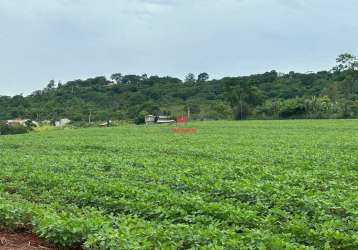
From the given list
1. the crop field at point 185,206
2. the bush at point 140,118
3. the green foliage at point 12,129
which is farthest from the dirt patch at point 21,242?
the bush at point 140,118

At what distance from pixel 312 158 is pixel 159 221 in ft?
35.3

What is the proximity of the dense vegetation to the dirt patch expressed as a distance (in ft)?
204

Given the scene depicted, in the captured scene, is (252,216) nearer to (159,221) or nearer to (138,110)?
(159,221)

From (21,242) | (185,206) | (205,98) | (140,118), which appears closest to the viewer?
(21,242)

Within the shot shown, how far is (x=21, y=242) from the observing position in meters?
7.27

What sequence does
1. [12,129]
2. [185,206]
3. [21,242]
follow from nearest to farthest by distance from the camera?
[21,242], [185,206], [12,129]

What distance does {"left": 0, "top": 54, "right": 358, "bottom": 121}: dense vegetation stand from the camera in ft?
235

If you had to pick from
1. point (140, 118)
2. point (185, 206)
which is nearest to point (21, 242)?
point (185, 206)

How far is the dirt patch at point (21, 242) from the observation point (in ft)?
22.6

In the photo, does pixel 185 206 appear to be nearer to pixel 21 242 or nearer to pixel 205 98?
pixel 21 242

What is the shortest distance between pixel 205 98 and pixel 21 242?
88022mm

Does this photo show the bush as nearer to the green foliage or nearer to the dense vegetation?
the dense vegetation

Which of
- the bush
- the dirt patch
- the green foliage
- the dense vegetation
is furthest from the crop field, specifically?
the bush

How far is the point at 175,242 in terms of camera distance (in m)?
6.11
